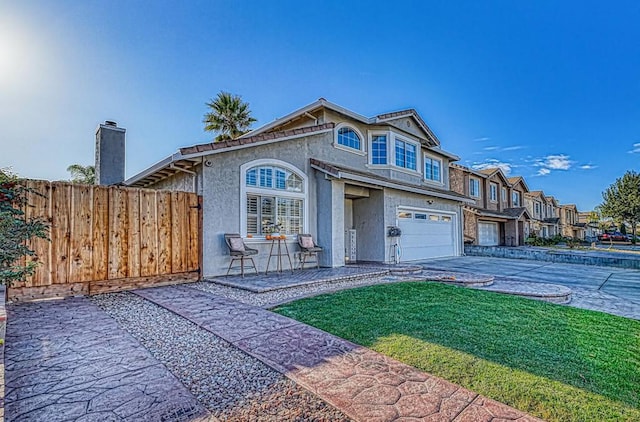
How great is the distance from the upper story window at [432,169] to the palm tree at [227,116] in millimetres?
13321

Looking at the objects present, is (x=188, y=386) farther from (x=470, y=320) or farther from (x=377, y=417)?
(x=470, y=320)

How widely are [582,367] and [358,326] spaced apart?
253 cm

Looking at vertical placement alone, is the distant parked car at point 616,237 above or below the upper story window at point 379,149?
below

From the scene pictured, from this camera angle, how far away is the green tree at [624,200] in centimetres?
3822

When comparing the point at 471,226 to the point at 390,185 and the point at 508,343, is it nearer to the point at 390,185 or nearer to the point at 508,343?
the point at 390,185

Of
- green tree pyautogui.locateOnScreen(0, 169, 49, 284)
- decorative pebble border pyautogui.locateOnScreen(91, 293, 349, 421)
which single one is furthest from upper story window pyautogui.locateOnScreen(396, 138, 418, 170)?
green tree pyautogui.locateOnScreen(0, 169, 49, 284)

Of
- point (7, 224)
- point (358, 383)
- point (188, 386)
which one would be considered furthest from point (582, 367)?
point (7, 224)

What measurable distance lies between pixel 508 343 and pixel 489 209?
24417mm

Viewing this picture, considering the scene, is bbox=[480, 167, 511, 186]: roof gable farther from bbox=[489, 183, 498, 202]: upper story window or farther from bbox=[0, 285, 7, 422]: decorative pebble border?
bbox=[0, 285, 7, 422]: decorative pebble border

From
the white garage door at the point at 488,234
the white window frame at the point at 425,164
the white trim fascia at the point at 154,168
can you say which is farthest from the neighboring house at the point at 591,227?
the white trim fascia at the point at 154,168

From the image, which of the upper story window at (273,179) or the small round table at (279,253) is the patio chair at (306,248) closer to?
the small round table at (279,253)

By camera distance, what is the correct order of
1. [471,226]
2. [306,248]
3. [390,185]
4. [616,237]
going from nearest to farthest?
[306,248] → [390,185] → [471,226] → [616,237]

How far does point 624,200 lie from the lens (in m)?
39.1

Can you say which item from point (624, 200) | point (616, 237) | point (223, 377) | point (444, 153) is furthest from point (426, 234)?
point (616, 237)
